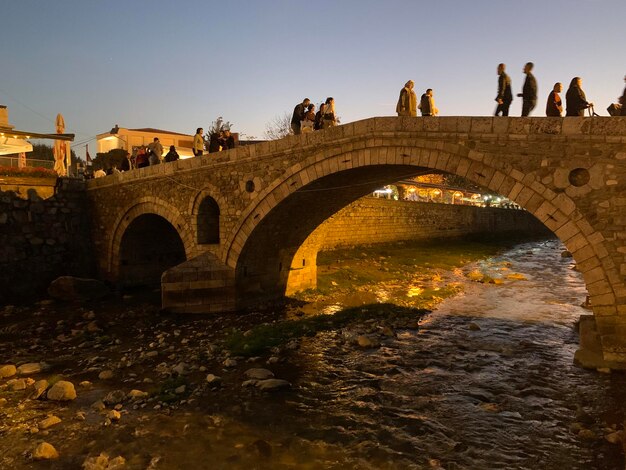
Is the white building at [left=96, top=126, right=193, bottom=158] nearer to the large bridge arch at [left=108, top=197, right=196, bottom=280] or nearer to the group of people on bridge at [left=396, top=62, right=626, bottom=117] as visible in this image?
the large bridge arch at [left=108, top=197, right=196, bottom=280]

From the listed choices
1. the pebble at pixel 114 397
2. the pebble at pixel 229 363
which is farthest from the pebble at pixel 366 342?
the pebble at pixel 114 397

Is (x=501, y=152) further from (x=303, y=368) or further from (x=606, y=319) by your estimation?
(x=303, y=368)

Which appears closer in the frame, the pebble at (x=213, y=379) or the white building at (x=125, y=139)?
the pebble at (x=213, y=379)

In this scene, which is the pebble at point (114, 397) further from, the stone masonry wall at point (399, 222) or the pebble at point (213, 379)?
the stone masonry wall at point (399, 222)

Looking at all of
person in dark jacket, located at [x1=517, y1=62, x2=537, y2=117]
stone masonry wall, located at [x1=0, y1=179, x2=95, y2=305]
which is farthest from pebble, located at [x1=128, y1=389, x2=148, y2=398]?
stone masonry wall, located at [x1=0, y1=179, x2=95, y2=305]

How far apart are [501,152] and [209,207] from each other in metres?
9.64

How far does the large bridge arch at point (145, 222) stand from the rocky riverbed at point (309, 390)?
2.75 m

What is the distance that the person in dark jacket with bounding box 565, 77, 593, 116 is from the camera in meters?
7.95

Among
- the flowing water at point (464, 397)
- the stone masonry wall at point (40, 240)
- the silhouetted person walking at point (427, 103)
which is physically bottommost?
the flowing water at point (464, 397)

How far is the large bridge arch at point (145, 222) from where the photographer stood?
1447 cm

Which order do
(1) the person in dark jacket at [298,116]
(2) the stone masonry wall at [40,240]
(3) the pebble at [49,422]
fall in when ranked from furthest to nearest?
1. (2) the stone masonry wall at [40,240]
2. (1) the person in dark jacket at [298,116]
3. (3) the pebble at [49,422]

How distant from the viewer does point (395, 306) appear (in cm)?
1337

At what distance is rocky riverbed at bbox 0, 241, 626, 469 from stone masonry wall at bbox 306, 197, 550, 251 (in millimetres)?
5621

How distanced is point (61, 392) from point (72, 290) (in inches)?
387
